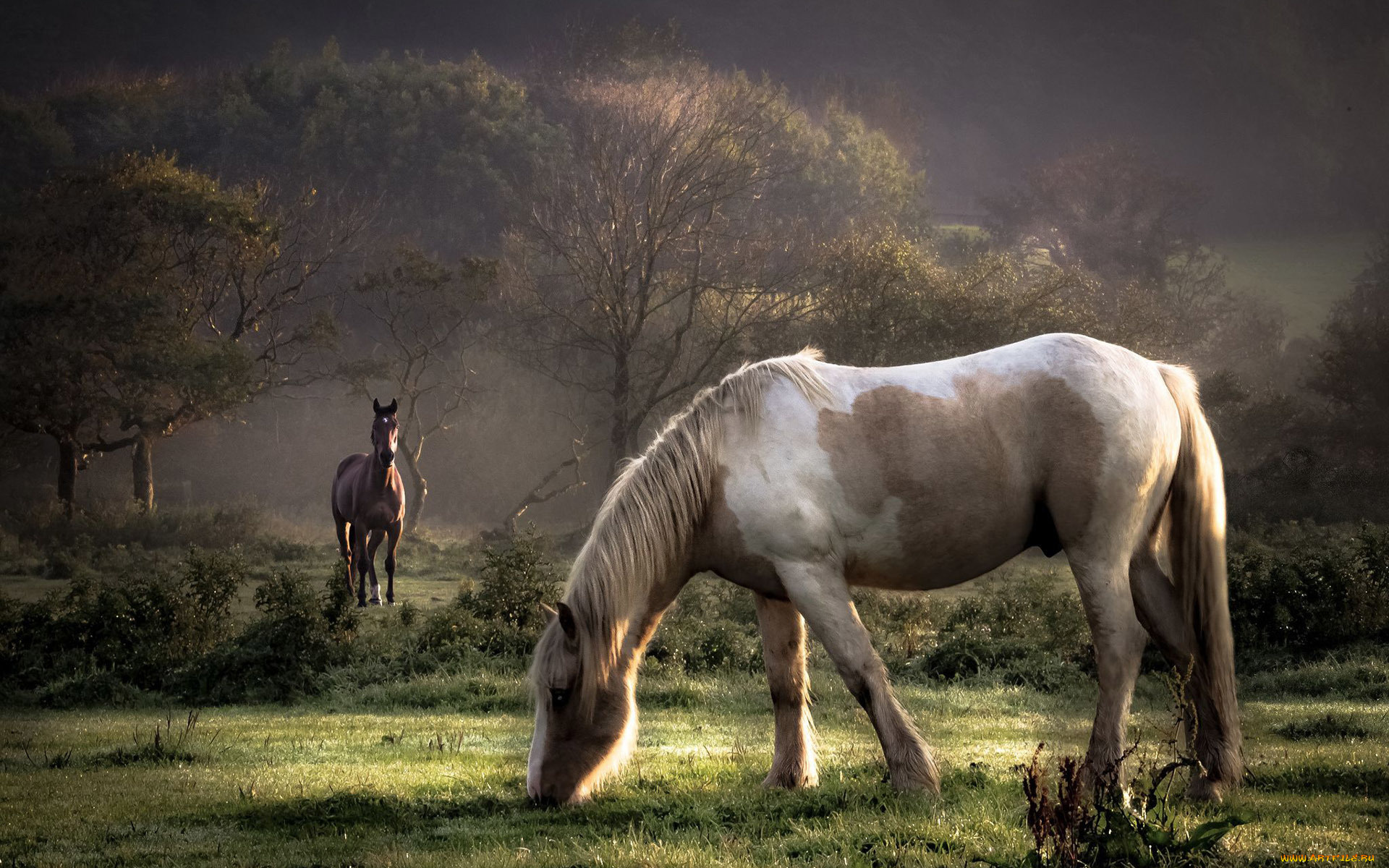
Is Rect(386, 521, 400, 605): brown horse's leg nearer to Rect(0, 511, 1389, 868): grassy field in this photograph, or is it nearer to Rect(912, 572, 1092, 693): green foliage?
Rect(0, 511, 1389, 868): grassy field

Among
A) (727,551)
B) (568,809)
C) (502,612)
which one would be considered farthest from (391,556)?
(727,551)

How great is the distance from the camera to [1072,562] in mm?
5930

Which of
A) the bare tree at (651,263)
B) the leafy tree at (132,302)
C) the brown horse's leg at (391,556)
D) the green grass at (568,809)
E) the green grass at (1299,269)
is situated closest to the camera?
the green grass at (568,809)

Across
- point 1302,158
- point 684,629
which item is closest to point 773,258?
point 684,629

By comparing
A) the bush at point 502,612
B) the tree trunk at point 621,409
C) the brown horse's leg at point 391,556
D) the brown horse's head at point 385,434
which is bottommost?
the bush at point 502,612

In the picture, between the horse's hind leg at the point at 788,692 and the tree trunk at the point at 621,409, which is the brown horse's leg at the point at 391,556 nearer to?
the tree trunk at the point at 621,409

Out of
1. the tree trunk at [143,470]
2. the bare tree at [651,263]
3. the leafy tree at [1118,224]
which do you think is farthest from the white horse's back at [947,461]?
the leafy tree at [1118,224]

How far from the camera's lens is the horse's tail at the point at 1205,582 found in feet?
19.0

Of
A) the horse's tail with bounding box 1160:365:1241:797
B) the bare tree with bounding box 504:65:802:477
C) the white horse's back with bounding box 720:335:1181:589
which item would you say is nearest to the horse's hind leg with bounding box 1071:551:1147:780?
the white horse's back with bounding box 720:335:1181:589

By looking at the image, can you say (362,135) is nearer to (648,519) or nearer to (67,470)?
(67,470)

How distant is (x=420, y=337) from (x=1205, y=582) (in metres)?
33.1

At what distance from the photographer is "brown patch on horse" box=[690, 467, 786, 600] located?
5945mm

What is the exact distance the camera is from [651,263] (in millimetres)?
29453

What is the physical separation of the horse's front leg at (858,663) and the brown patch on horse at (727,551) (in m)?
0.16
